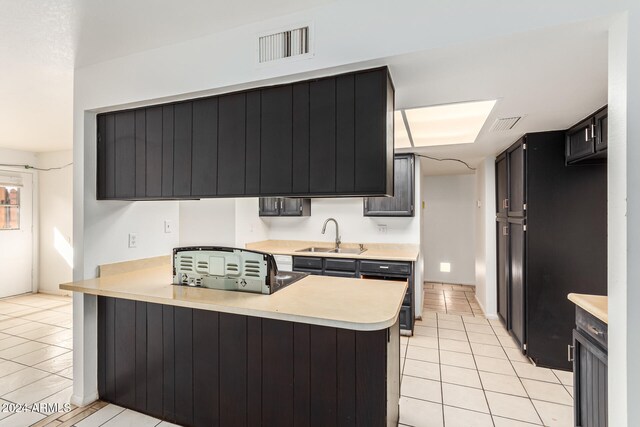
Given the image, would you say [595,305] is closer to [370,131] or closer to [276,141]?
[370,131]

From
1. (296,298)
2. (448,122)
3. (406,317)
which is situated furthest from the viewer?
(406,317)

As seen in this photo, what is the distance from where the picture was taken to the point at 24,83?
252cm

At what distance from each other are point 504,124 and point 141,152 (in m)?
2.87

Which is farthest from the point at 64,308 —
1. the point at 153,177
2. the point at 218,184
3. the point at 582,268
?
the point at 582,268

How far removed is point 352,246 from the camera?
4441mm

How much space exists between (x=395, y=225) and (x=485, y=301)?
5.13 feet

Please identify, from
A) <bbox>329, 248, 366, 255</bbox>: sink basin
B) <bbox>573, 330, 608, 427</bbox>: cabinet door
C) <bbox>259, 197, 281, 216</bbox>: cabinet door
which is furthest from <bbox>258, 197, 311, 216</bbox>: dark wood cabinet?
<bbox>573, 330, 608, 427</bbox>: cabinet door

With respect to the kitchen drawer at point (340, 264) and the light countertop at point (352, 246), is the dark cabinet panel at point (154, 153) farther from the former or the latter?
the kitchen drawer at point (340, 264)

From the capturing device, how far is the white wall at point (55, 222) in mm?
5059

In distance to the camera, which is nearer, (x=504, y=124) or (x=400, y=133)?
(x=504, y=124)

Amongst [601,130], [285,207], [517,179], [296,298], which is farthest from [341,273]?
[601,130]

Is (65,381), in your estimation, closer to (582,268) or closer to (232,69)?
(232,69)

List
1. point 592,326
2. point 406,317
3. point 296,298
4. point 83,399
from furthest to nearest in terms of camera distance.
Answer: point 406,317
point 83,399
point 296,298
point 592,326

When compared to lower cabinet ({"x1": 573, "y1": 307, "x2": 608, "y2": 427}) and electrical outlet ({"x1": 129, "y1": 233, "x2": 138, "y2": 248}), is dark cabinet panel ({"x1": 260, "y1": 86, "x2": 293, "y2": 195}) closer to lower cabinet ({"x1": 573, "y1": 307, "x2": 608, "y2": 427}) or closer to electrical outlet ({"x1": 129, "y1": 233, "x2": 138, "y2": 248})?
electrical outlet ({"x1": 129, "y1": 233, "x2": 138, "y2": 248})
